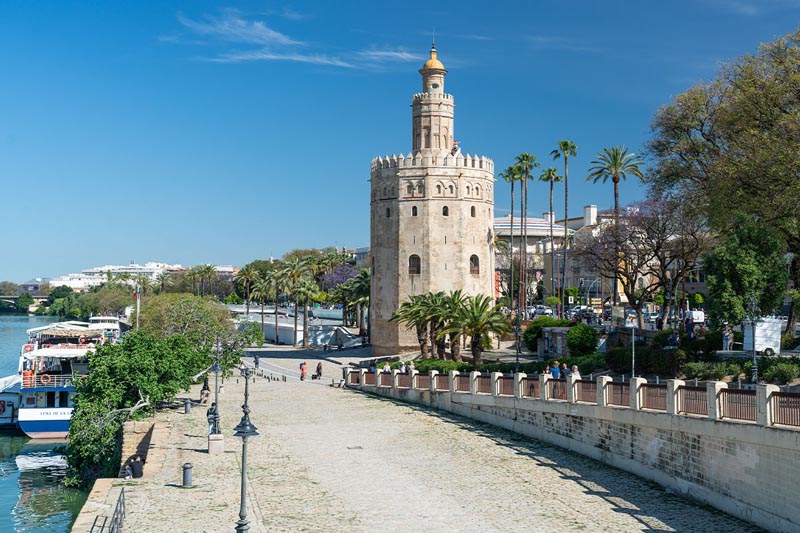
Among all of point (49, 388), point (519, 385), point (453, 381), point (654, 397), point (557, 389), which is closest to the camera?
point (654, 397)

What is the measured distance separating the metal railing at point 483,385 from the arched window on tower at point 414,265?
27.7m

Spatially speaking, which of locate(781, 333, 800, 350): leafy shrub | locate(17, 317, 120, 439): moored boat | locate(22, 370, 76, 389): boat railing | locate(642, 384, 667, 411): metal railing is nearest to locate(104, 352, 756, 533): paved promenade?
locate(642, 384, 667, 411): metal railing

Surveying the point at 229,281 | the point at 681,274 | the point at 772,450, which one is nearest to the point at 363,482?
the point at 772,450

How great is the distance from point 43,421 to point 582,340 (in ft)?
93.4

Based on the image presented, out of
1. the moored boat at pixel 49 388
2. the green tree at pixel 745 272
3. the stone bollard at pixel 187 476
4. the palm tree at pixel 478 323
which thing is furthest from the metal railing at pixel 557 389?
the moored boat at pixel 49 388

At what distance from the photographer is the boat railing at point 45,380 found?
4856cm

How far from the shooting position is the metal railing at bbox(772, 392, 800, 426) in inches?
715

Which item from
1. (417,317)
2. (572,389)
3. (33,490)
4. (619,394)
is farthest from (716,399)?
(417,317)

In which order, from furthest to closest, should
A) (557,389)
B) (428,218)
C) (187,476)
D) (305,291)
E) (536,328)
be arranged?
(305,291), (428,218), (536,328), (557,389), (187,476)

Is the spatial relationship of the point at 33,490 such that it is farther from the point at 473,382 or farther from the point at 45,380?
the point at 473,382

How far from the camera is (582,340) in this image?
44094 mm

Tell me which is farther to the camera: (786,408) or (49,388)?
(49,388)

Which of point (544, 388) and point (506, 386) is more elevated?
point (544, 388)

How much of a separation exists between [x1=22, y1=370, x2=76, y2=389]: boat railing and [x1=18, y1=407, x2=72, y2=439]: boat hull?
3.98 feet
